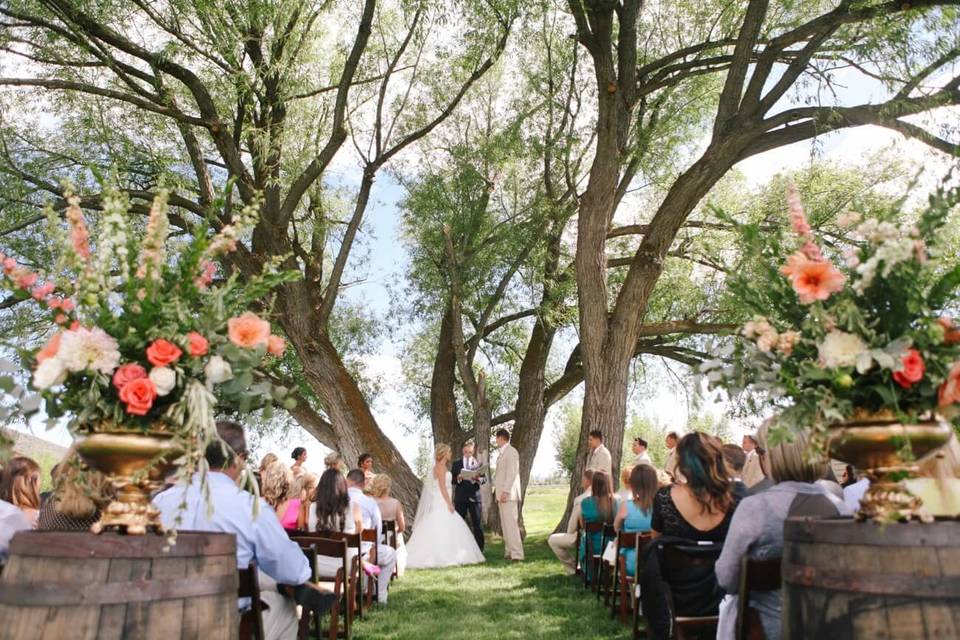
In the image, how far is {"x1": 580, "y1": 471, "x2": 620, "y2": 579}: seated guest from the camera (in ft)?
33.9

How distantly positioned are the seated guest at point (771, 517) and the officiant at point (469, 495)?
40.0ft

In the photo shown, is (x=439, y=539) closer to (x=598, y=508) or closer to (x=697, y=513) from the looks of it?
(x=598, y=508)

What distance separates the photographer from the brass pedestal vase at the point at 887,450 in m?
2.98

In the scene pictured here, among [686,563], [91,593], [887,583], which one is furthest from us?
[686,563]

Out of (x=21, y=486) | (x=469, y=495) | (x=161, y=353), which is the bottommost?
(x=21, y=486)

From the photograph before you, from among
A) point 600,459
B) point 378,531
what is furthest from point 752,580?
point 600,459

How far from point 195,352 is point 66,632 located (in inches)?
38.7

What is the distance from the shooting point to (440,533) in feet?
48.1

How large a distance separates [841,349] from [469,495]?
13841mm

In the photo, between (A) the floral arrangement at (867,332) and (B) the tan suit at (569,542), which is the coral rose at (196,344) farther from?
(B) the tan suit at (569,542)

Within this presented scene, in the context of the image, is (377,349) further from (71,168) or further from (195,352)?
(195,352)

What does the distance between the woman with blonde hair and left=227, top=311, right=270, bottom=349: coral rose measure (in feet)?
17.9

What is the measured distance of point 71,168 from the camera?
16.2 meters

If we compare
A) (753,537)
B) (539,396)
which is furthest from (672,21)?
(753,537)
